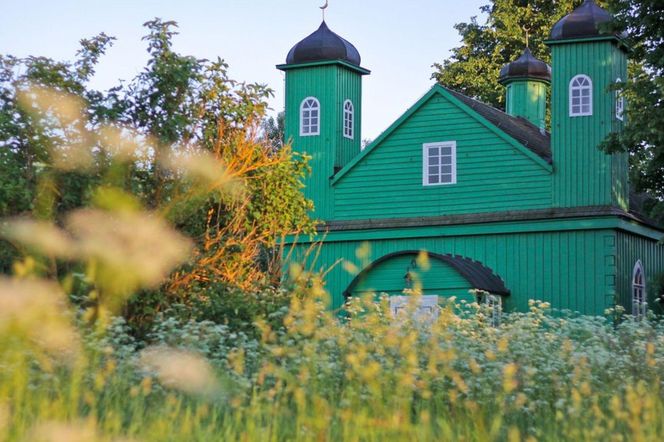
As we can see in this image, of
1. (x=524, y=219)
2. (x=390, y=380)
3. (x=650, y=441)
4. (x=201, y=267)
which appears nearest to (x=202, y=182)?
(x=201, y=267)

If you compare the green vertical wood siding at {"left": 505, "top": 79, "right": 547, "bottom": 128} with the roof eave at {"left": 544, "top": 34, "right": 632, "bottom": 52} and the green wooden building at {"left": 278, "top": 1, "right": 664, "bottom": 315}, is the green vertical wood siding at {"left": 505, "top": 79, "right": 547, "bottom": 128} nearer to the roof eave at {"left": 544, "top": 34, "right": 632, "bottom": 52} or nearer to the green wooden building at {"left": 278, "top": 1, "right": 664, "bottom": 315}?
the green wooden building at {"left": 278, "top": 1, "right": 664, "bottom": 315}

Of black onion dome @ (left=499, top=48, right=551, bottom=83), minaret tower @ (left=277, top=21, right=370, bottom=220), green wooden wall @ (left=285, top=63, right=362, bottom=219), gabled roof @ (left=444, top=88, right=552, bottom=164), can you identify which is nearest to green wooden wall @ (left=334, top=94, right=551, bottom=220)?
gabled roof @ (left=444, top=88, right=552, bottom=164)

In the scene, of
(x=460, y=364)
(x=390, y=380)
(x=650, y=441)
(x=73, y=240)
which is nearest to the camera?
(x=650, y=441)

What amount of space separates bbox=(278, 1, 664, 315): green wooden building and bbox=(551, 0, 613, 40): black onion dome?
0.08ft

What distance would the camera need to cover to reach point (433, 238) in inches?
1072

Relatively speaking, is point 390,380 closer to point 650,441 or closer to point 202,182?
point 650,441

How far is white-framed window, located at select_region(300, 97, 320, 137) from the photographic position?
1175 inches

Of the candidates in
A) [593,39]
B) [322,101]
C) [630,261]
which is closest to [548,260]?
[630,261]

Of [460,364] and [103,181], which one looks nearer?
[460,364]

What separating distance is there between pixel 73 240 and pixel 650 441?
24.5 feet

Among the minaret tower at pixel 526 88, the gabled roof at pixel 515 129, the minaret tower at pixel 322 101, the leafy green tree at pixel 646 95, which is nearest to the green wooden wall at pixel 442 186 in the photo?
the gabled roof at pixel 515 129

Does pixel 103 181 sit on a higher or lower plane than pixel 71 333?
higher

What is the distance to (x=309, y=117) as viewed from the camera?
30.0 metres

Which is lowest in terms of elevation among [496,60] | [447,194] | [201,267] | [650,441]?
[650,441]
